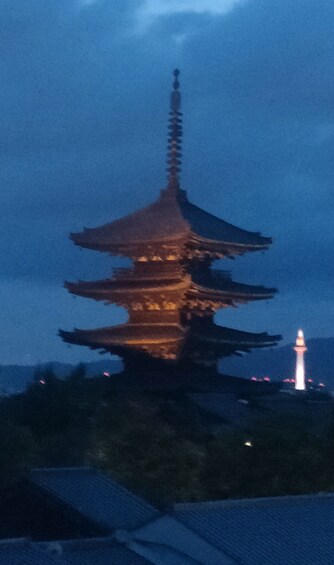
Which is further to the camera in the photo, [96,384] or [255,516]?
[96,384]

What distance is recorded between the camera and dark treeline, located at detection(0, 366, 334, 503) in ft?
105

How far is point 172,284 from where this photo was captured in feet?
165

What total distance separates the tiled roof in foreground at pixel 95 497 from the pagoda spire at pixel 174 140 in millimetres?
27632

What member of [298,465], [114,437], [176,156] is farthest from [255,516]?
[176,156]

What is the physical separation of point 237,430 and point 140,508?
1067 cm

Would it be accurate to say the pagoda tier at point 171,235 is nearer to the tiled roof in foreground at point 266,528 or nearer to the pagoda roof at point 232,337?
the pagoda roof at point 232,337

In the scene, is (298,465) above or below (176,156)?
below

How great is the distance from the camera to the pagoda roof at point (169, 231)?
167 ft

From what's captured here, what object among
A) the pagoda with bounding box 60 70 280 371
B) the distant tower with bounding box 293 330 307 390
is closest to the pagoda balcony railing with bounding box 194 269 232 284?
the pagoda with bounding box 60 70 280 371

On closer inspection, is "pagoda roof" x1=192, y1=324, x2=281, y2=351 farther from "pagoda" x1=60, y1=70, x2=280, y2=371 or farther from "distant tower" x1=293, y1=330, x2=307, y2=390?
"distant tower" x1=293, y1=330, x2=307, y2=390

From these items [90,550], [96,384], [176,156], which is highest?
[176,156]

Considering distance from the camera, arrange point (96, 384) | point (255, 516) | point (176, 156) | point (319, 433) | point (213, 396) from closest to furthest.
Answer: point (255, 516) → point (319, 433) → point (96, 384) → point (213, 396) → point (176, 156)

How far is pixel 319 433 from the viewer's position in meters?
38.4

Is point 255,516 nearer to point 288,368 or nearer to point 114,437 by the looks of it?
point 114,437
